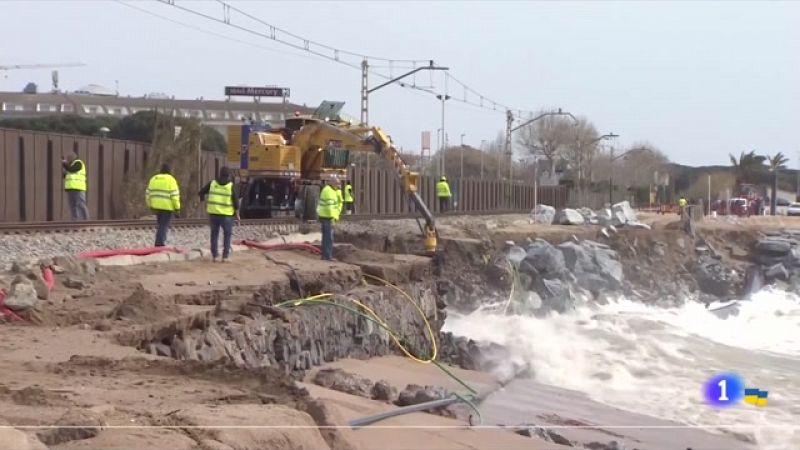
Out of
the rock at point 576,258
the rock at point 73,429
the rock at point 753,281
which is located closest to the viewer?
the rock at point 73,429

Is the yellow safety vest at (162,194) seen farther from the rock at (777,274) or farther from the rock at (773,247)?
the rock at (773,247)

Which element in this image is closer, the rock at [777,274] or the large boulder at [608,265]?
the large boulder at [608,265]

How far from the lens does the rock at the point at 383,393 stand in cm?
1134

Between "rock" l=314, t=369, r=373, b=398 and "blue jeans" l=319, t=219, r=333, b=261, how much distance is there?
782 cm

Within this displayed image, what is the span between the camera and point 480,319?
89.2 ft

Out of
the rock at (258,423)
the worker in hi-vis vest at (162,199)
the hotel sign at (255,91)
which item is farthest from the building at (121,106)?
the rock at (258,423)

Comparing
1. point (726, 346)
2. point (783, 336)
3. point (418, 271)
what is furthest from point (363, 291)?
point (783, 336)

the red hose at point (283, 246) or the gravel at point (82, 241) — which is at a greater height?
the gravel at point (82, 241)

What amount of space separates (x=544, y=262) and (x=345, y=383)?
24.0 m

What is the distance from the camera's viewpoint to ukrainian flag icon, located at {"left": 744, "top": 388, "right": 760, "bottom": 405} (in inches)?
706

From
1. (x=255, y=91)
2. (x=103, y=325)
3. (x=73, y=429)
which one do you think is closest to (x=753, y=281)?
(x=103, y=325)

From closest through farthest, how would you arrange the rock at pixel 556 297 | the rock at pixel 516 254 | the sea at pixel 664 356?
1. the sea at pixel 664 356
2. the rock at pixel 556 297
3. the rock at pixel 516 254

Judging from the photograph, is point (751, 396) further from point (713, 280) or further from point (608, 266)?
point (713, 280)

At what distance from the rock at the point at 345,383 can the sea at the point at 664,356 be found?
3651 mm
